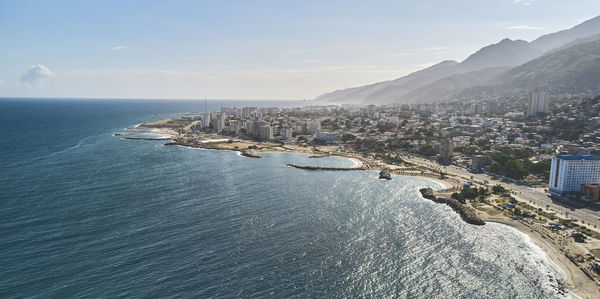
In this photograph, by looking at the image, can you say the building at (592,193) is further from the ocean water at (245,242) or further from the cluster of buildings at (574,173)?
the ocean water at (245,242)

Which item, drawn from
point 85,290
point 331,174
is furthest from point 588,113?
point 85,290

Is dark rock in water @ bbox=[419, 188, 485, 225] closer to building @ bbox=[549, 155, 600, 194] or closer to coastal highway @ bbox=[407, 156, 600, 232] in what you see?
coastal highway @ bbox=[407, 156, 600, 232]

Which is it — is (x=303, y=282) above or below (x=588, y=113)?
below

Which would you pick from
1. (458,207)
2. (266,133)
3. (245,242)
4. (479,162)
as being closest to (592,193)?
(458,207)

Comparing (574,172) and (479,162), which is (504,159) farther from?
(574,172)

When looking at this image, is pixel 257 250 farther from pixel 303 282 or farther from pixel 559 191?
pixel 559 191

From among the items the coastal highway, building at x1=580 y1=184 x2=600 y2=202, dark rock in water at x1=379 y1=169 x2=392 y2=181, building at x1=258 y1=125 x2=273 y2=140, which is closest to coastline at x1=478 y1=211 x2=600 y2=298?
the coastal highway
